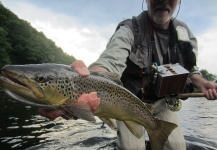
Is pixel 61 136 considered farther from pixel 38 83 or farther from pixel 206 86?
pixel 38 83

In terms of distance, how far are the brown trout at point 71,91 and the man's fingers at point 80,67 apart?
42 millimetres

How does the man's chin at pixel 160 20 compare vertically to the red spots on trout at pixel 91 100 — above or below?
above

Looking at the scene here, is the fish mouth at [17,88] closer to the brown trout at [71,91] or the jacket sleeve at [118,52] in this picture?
the brown trout at [71,91]

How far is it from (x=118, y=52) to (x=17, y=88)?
198 centimetres

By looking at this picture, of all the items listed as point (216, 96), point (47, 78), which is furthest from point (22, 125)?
point (47, 78)

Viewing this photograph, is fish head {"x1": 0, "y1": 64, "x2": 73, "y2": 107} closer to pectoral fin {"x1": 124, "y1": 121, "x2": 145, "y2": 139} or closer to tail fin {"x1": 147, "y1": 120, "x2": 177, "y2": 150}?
pectoral fin {"x1": 124, "y1": 121, "x2": 145, "y2": 139}

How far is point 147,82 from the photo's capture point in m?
4.68

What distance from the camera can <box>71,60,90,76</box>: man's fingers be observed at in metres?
2.69

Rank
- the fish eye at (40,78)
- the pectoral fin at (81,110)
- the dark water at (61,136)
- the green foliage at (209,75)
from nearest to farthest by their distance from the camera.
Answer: the fish eye at (40,78)
the pectoral fin at (81,110)
the dark water at (61,136)
the green foliage at (209,75)

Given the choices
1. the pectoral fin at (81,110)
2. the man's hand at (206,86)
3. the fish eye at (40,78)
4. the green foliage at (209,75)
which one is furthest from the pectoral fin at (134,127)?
the green foliage at (209,75)

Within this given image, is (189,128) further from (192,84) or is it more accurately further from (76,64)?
(76,64)

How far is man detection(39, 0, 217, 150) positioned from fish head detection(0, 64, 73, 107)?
4.82 ft

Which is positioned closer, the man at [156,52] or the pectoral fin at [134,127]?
the pectoral fin at [134,127]

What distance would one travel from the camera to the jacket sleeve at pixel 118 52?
3564 mm
